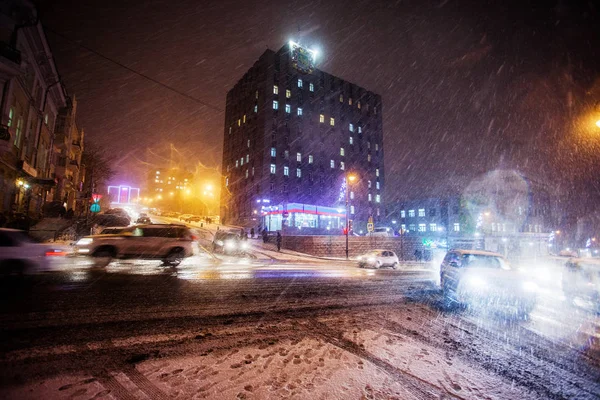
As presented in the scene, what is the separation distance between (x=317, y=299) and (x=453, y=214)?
86.9 m

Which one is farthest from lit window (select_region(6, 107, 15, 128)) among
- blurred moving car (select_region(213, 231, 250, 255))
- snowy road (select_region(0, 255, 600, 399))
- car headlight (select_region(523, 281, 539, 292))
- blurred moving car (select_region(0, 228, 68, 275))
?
car headlight (select_region(523, 281, 539, 292))

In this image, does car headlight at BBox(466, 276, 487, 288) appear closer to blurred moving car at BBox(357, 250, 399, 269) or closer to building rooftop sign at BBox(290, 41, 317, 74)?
blurred moving car at BBox(357, 250, 399, 269)

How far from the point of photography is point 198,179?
86.2 meters

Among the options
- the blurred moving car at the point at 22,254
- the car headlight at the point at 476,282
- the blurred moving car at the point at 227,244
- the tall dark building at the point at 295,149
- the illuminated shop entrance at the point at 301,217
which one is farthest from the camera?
the tall dark building at the point at 295,149

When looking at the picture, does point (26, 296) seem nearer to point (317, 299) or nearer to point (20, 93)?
point (317, 299)

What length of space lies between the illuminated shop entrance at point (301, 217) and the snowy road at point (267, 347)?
143 feet

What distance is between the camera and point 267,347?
13.6ft

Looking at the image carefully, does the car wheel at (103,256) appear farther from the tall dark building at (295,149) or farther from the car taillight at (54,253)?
the tall dark building at (295,149)

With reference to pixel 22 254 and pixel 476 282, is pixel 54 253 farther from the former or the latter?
pixel 476 282

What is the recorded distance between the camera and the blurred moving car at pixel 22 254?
6963 mm

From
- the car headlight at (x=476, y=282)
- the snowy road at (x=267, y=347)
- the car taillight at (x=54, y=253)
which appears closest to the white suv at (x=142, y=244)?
the car taillight at (x=54, y=253)

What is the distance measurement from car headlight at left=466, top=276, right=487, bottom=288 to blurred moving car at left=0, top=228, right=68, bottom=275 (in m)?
12.0

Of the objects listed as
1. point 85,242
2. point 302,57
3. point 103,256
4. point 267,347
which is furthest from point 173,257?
point 302,57

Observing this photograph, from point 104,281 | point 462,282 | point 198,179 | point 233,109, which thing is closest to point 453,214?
point 233,109
